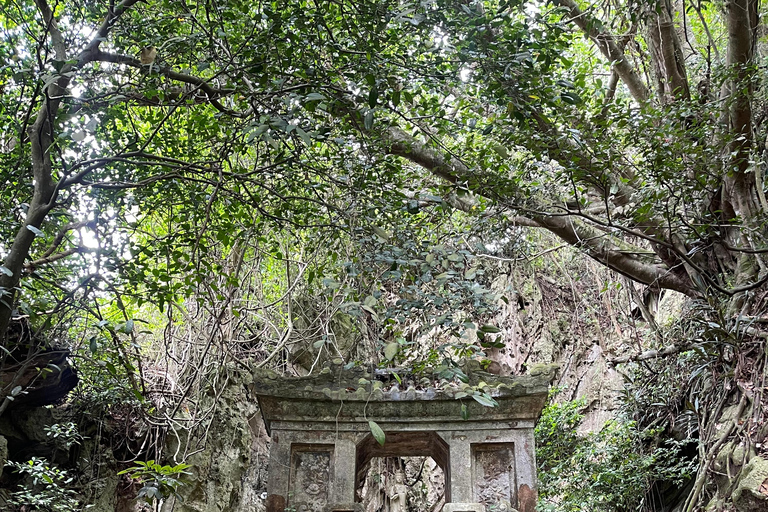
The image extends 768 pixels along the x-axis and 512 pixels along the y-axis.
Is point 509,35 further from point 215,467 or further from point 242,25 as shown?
point 215,467

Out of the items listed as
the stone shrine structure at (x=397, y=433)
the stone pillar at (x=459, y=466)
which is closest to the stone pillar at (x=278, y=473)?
the stone shrine structure at (x=397, y=433)

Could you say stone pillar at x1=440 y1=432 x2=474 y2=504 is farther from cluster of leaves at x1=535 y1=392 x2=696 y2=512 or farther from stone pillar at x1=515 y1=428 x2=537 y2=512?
cluster of leaves at x1=535 y1=392 x2=696 y2=512

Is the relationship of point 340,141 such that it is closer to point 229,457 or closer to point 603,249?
point 603,249

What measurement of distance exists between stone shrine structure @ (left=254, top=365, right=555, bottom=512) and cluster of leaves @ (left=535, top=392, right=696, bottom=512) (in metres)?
0.95

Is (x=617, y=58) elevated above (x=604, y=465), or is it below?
above

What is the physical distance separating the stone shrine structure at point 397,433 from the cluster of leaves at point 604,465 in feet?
3.12

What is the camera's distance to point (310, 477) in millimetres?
3945

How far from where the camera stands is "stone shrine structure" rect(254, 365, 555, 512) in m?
3.84

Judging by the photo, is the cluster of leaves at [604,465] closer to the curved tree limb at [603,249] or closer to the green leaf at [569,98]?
the curved tree limb at [603,249]

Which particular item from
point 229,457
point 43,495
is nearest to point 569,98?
point 43,495

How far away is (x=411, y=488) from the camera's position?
7043mm

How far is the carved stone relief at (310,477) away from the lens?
12.7 feet

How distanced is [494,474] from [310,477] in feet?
3.86

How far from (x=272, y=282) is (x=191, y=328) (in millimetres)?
1054
